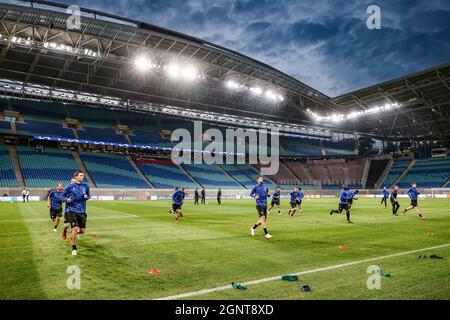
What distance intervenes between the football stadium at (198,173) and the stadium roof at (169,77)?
27 centimetres

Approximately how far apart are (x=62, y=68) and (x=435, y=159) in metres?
69.6

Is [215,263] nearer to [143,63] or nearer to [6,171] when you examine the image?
[143,63]

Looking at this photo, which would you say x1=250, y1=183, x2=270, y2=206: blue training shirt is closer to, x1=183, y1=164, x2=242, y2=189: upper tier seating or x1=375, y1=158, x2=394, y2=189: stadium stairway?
x1=183, y1=164, x2=242, y2=189: upper tier seating

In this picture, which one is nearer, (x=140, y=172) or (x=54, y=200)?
(x=54, y=200)

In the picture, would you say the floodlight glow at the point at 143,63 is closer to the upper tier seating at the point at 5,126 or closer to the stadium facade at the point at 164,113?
the stadium facade at the point at 164,113

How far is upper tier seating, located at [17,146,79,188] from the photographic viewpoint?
45622mm

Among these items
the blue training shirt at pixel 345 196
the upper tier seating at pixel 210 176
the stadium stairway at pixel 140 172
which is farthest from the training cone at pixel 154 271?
the upper tier seating at pixel 210 176

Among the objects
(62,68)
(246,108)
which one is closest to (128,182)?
(62,68)

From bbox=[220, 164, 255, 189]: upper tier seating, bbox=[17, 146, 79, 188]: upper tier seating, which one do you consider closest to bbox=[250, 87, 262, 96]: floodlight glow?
bbox=[220, 164, 255, 189]: upper tier seating

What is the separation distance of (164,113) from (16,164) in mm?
26560

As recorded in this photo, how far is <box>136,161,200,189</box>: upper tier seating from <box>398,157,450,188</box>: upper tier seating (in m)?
41.1

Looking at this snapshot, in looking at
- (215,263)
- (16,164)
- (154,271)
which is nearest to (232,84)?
(16,164)

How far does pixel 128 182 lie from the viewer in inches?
2099

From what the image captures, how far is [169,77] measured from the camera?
1864 inches
